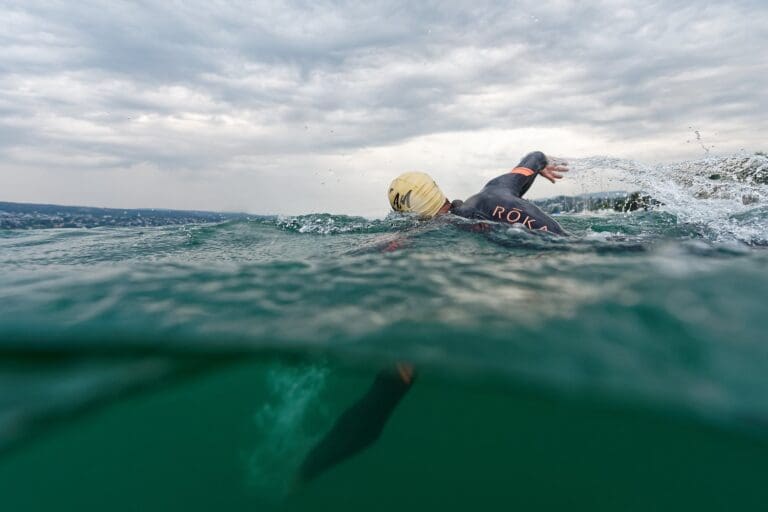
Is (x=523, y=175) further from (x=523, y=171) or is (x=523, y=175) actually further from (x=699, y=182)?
(x=699, y=182)

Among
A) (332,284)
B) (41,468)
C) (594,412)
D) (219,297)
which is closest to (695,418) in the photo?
(594,412)

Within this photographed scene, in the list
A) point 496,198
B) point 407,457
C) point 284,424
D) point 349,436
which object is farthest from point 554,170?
point 349,436

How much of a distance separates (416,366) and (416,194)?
463cm

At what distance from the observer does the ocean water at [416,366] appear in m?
4.33

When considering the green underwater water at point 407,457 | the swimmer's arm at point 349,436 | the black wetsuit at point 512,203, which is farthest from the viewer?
the black wetsuit at point 512,203

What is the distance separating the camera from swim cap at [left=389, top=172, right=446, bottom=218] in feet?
28.2

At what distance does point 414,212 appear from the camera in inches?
350

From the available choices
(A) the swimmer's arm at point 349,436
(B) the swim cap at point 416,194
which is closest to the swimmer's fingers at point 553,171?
(B) the swim cap at point 416,194

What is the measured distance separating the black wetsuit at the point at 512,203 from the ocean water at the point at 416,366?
2.49ft

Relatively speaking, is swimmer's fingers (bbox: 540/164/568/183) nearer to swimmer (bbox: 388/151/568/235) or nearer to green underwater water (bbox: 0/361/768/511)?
swimmer (bbox: 388/151/568/235)

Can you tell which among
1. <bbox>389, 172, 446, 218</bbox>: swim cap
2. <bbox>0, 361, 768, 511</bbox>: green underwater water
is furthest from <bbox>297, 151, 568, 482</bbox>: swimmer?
<bbox>0, 361, 768, 511</bbox>: green underwater water

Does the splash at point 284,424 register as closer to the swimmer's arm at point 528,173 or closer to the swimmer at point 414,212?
the swimmer at point 414,212

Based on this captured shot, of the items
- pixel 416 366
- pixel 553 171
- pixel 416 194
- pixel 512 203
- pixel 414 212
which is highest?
pixel 553 171

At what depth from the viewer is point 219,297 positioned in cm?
489
